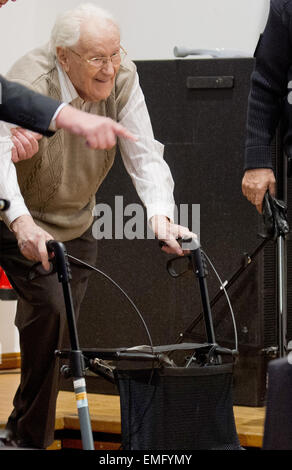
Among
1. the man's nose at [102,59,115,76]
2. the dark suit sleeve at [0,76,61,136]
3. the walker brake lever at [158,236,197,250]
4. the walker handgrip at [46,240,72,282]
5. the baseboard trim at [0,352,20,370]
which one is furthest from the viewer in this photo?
the baseboard trim at [0,352,20,370]

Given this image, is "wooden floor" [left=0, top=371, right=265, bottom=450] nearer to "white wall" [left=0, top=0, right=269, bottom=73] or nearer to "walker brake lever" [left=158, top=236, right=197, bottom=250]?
"walker brake lever" [left=158, top=236, right=197, bottom=250]

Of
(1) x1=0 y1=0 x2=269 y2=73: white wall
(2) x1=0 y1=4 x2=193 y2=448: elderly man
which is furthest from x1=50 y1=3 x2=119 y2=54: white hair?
(1) x1=0 y1=0 x2=269 y2=73: white wall

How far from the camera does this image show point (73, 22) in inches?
97.7

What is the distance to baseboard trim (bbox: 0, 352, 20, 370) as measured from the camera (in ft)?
14.4

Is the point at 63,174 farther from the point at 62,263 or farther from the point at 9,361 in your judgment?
the point at 9,361

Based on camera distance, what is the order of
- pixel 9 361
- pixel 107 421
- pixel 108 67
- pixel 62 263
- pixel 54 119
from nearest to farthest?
pixel 54 119
pixel 62 263
pixel 108 67
pixel 107 421
pixel 9 361

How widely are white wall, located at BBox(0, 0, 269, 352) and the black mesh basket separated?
2139 mm

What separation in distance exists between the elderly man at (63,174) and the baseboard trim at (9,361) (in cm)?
179

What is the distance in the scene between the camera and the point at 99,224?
11.7ft

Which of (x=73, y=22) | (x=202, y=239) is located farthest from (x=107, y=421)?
(x=73, y=22)

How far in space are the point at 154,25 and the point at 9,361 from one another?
5.68 ft

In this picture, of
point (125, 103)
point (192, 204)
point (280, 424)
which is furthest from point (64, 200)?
point (280, 424)
